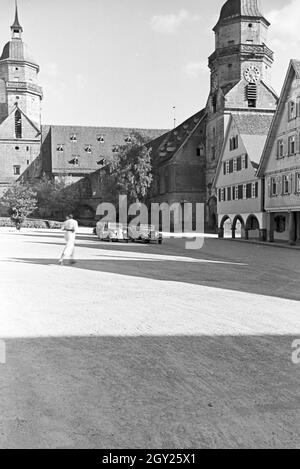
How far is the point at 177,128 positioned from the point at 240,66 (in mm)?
15956

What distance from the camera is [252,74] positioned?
59344 millimetres

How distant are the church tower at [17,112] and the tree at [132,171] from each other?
1314 inches

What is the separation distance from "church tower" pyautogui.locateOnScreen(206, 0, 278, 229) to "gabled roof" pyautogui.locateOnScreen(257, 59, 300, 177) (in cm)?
2475

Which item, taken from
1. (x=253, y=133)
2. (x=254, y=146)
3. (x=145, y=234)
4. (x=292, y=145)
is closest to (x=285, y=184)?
(x=292, y=145)

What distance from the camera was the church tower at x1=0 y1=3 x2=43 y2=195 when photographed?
8738 centimetres

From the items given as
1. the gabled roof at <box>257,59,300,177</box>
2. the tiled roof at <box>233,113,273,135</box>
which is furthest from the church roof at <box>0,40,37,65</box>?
the gabled roof at <box>257,59,300,177</box>

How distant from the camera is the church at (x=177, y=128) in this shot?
58875mm

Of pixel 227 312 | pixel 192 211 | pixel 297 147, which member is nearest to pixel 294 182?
pixel 297 147

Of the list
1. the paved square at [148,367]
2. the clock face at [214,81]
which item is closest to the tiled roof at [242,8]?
the clock face at [214,81]

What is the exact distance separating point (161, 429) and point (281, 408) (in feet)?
4.13

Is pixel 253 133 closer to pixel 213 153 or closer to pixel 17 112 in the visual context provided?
pixel 213 153

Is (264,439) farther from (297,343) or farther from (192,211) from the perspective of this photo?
(192,211)
